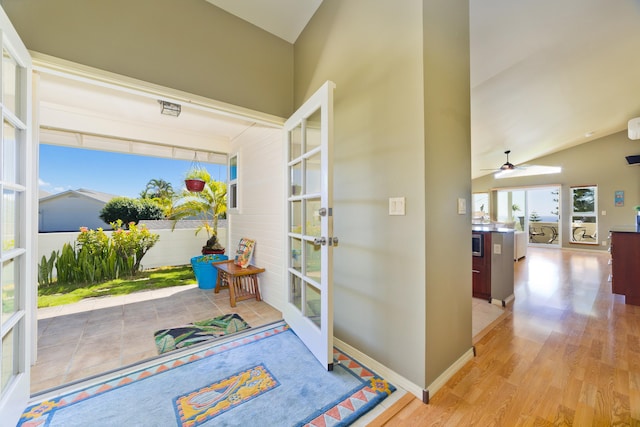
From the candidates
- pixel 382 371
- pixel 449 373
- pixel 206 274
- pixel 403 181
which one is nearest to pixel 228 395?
pixel 382 371

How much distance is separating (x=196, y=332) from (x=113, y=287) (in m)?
2.48

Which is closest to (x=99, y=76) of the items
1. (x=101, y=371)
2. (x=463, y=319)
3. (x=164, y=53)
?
(x=164, y=53)

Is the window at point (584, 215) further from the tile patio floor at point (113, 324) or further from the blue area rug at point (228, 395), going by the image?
the tile patio floor at point (113, 324)

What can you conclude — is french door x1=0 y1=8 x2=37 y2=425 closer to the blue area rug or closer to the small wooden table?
the blue area rug

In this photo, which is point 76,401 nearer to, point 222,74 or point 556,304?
point 222,74

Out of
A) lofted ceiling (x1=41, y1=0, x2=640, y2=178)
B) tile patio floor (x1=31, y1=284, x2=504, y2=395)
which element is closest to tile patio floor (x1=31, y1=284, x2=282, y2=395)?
tile patio floor (x1=31, y1=284, x2=504, y2=395)

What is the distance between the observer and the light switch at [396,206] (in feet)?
5.51

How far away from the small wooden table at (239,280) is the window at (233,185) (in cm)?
111

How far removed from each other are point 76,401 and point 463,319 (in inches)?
105

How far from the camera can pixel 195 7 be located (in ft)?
7.05

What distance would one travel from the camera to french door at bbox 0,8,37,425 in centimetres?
123

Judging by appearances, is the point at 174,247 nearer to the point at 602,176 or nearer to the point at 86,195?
the point at 86,195

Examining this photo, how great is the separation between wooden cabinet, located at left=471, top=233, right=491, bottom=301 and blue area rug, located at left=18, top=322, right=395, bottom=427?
7.73ft

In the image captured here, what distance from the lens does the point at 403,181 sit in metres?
1.68
